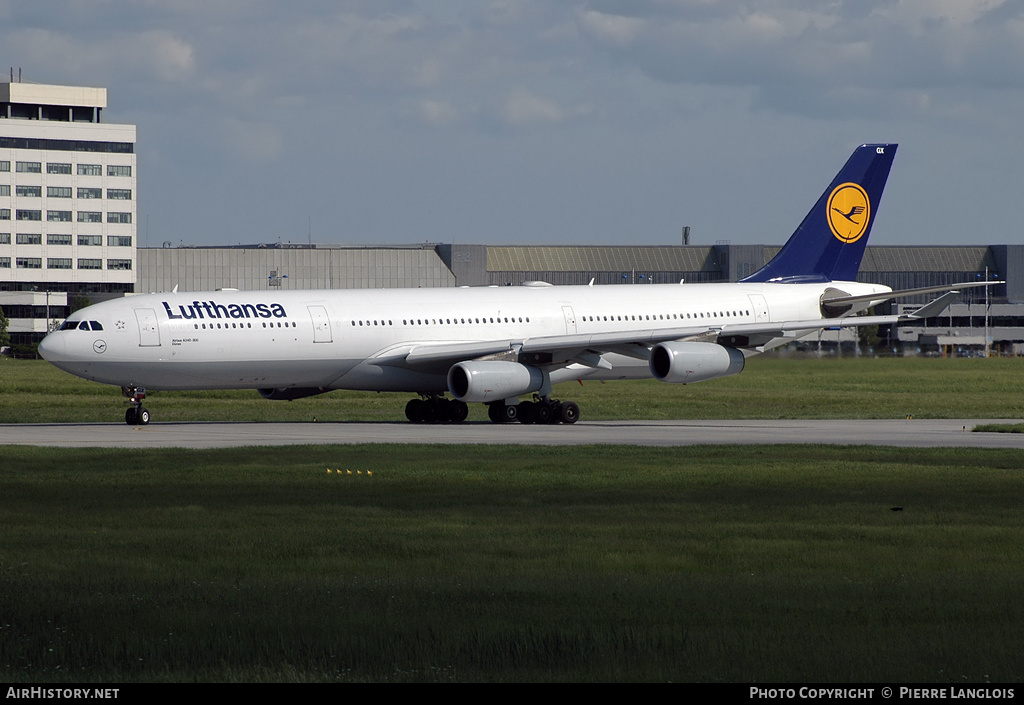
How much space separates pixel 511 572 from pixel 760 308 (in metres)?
33.6

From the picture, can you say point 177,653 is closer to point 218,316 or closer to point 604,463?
point 604,463

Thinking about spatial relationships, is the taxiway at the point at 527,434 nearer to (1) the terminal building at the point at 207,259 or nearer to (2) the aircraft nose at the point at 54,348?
(2) the aircraft nose at the point at 54,348

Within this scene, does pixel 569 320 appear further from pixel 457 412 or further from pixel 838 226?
pixel 838 226

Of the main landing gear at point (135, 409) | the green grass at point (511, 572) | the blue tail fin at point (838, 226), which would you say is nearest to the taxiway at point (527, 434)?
the main landing gear at point (135, 409)

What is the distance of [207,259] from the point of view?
456 ft

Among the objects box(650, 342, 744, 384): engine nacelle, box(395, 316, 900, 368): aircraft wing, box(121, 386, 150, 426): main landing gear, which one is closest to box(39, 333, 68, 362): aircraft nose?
box(121, 386, 150, 426): main landing gear

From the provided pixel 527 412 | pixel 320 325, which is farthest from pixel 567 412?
pixel 320 325

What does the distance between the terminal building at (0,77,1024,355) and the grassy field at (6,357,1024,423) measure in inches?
1967

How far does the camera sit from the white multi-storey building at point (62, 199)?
506 ft

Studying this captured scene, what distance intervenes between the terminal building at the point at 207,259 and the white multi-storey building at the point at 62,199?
0.46ft

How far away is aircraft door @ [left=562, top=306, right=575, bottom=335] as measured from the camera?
4475 centimetres

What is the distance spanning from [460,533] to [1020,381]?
55142 mm

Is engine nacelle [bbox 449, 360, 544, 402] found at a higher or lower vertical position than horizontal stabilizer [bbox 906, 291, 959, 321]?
lower

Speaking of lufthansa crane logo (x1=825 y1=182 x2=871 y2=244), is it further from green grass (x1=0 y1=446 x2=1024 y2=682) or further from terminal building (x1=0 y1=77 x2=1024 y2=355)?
terminal building (x1=0 y1=77 x2=1024 y2=355)
